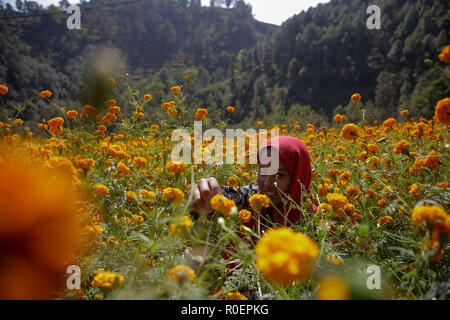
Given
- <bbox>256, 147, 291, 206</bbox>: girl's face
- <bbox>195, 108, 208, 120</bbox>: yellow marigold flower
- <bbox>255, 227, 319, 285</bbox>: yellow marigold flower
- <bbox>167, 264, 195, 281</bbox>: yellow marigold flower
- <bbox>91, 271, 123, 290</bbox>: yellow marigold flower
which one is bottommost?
<bbox>256, 147, 291, 206</bbox>: girl's face

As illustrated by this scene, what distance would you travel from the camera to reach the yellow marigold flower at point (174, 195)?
70cm

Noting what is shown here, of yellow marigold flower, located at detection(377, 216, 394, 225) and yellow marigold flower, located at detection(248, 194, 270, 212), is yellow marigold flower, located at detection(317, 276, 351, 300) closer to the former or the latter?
yellow marigold flower, located at detection(248, 194, 270, 212)

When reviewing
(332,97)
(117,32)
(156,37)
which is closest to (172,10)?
Result: (156,37)

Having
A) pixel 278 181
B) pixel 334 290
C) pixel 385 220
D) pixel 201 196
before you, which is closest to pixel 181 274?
pixel 334 290

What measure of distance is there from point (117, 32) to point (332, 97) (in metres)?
45.7

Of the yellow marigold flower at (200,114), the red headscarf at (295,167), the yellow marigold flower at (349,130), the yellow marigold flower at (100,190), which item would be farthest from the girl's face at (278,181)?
the yellow marigold flower at (100,190)

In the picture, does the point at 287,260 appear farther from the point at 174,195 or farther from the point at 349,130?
the point at 349,130

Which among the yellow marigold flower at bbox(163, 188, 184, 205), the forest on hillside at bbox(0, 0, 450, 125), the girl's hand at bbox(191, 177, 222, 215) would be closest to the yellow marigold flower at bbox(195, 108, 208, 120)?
the girl's hand at bbox(191, 177, 222, 215)

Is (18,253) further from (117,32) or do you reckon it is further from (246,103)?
(117,32)

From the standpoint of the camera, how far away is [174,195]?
71 cm

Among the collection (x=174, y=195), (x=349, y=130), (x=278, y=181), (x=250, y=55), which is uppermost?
(x=250, y=55)

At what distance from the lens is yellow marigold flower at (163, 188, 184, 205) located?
70cm

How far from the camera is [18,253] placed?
46 cm

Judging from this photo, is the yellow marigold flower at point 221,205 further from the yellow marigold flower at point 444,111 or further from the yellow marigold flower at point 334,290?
the yellow marigold flower at point 444,111
